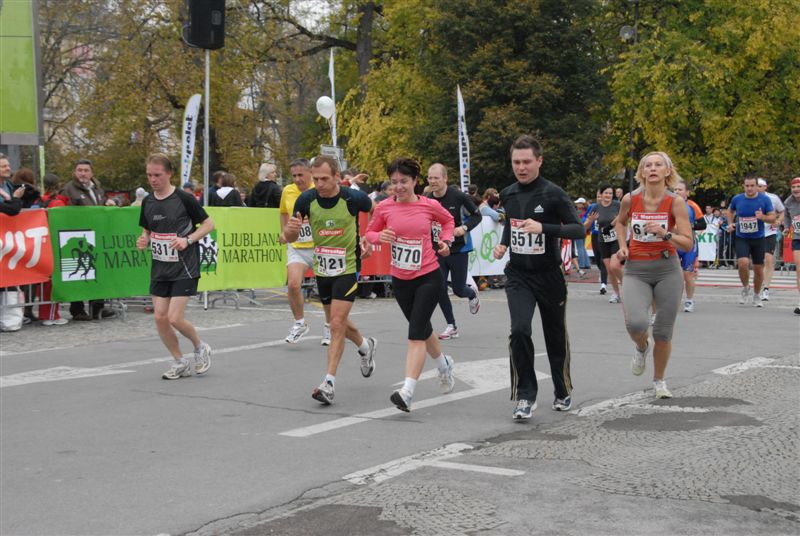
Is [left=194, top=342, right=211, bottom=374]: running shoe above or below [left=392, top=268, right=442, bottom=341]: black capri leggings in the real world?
below

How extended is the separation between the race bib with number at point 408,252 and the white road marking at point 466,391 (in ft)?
3.51

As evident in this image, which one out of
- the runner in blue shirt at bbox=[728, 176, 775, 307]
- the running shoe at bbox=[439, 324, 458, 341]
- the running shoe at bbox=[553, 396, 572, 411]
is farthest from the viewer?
the runner in blue shirt at bbox=[728, 176, 775, 307]

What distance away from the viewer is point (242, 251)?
16.4 meters

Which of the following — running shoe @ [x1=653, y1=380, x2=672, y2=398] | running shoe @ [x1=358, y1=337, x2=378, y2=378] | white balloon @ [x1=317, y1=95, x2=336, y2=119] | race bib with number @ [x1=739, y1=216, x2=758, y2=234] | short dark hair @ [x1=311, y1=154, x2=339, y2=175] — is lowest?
running shoe @ [x1=653, y1=380, x2=672, y2=398]

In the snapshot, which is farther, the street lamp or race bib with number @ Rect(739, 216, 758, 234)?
the street lamp

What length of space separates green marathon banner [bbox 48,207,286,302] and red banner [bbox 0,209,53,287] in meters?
0.14

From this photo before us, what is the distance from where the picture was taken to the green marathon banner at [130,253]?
542 inches

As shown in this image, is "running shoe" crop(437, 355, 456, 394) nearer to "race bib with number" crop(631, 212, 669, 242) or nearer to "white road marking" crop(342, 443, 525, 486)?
"race bib with number" crop(631, 212, 669, 242)

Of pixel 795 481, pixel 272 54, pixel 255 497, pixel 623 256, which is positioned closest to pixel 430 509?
pixel 255 497

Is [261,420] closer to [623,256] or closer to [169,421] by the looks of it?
[169,421]

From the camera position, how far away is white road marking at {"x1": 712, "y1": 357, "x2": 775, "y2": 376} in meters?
9.66

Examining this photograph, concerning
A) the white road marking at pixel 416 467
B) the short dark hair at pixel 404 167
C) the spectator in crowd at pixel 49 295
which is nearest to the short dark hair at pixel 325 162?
the short dark hair at pixel 404 167

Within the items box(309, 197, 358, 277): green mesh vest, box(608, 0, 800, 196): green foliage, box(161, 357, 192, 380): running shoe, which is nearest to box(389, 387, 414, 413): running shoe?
box(309, 197, 358, 277): green mesh vest

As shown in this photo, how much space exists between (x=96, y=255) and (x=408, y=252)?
726 cm
